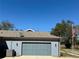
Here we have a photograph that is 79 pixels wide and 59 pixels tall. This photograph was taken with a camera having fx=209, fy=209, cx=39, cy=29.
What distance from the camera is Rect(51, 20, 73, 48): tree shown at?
6650 cm

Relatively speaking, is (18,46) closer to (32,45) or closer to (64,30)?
(32,45)

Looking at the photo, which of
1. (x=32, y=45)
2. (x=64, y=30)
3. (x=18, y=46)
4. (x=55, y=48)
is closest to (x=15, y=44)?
(x=18, y=46)

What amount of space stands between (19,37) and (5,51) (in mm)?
2838

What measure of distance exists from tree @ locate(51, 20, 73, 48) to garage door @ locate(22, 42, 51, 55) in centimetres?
3636

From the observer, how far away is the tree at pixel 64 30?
66500mm

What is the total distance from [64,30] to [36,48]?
1694 inches

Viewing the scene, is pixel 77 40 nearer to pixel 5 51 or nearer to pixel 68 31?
pixel 68 31

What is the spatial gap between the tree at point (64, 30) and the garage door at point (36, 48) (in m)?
36.4

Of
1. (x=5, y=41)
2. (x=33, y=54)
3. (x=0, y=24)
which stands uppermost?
(x=0, y=24)

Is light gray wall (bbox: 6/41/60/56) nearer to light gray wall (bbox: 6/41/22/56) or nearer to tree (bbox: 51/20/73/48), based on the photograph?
light gray wall (bbox: 6/41/22/56)

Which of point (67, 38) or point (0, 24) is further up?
point (0, 24)

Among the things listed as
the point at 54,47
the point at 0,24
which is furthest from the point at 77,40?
the point at 54,47

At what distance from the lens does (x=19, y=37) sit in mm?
29625

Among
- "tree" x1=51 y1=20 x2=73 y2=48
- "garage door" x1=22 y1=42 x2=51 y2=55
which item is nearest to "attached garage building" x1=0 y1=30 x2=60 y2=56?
"garage door" x1=22 y1=42 x2=51 y2=55
